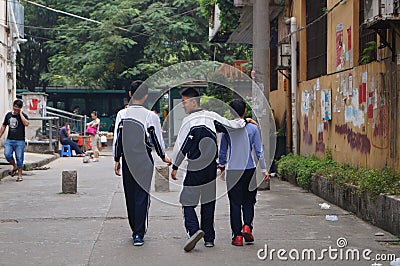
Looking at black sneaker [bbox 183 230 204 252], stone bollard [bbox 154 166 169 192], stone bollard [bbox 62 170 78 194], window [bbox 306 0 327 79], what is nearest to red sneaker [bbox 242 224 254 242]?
black sneaker [bbox 183 230 204 252]

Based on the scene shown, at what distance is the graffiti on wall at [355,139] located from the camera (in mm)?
10789

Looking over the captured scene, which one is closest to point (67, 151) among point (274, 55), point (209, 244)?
point (274, 55)

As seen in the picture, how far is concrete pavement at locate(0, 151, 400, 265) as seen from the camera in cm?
719

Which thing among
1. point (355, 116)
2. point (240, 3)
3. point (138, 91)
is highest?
point (240, 3)

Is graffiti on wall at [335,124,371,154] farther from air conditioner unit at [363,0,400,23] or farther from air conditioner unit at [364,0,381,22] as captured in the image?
air conditioner unit at [363,0,400,23]

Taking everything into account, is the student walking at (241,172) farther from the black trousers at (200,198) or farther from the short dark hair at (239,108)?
the black trousers at (200,198)

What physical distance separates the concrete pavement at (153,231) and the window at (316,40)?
3061 mm

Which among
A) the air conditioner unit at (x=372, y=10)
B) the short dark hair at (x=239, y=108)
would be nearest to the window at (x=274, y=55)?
the air conditioner unit at (x=372, y=10)

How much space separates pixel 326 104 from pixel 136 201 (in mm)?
6420

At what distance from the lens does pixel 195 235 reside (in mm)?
7422

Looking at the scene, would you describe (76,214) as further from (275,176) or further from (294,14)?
(294,14)

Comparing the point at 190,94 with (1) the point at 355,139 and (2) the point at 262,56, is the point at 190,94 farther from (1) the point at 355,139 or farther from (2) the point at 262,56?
(2) the point at 262,56

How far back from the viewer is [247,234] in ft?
25.7

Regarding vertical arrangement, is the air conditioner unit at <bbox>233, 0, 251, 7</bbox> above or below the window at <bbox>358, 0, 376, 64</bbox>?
above
